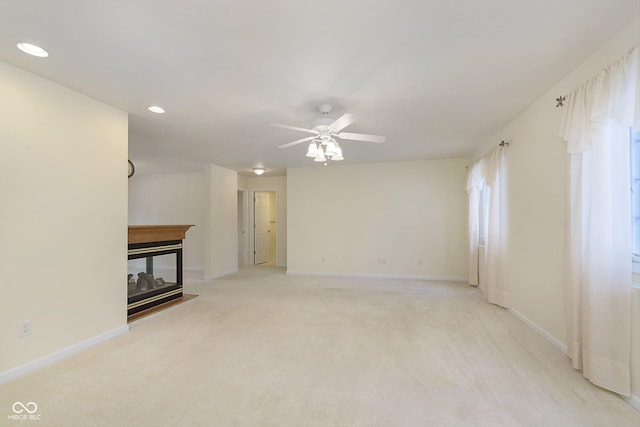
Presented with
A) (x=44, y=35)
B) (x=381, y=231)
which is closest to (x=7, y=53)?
(x=44, y=35)

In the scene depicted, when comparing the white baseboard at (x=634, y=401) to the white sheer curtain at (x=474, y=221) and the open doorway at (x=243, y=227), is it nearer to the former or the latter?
the white sheer curtain at (x=474, y=221)

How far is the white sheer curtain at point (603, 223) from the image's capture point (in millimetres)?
1907

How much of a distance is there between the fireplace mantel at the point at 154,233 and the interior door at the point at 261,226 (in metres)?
3.96

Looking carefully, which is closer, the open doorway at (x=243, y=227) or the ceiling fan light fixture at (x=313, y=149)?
the ceiling fan light fixture at (x=313, y=149)

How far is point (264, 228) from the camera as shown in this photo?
8953 millimetres

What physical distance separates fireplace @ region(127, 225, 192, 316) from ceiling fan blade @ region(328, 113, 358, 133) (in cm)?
269

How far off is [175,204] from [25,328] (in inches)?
221

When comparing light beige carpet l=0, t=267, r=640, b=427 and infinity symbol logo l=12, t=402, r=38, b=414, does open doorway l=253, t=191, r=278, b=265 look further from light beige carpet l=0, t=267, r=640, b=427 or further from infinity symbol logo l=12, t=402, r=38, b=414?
infinity symbol logo l=12, t=402, r=38, b=414

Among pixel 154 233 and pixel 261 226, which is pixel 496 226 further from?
pixel 261 226

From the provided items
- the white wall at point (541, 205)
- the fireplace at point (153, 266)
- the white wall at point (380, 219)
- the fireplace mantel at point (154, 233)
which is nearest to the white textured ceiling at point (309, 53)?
the white wall at point (541, 205)

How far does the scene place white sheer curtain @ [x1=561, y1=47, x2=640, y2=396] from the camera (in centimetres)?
191

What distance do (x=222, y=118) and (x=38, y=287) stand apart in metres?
2.44

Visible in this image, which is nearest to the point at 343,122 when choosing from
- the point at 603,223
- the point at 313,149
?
the point at 313,149

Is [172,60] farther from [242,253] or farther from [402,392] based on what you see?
[242,253]
